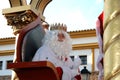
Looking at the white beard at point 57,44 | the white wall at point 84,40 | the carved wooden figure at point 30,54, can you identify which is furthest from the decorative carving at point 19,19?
the white wall at point 84,40

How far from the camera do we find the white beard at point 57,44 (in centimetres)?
332

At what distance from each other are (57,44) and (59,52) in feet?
0.28

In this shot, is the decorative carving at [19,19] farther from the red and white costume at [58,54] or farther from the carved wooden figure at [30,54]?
the red and white costume at [58,54]

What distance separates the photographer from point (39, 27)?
130 inches

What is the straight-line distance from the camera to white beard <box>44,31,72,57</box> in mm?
3317

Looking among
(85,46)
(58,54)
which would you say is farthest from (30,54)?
(85,46)

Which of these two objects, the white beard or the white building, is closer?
the white beard

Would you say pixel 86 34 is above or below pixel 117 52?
below

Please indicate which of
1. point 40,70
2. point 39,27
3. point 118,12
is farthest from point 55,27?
point 118,12

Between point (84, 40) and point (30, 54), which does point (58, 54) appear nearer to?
point (30, 54)

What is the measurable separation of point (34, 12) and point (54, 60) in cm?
105

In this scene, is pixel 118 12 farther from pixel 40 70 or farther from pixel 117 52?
pixel 40 70

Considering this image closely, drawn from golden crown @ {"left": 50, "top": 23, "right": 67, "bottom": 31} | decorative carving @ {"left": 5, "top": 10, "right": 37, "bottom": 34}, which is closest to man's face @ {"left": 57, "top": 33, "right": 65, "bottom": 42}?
golden crown @ {"left": 50, "top": 23, "right": 67, "bottom": 31}

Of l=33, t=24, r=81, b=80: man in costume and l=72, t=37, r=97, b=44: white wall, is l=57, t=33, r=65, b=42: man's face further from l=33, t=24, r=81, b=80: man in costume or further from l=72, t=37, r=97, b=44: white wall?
l=72, t=37, r=97, b=44: white wall
